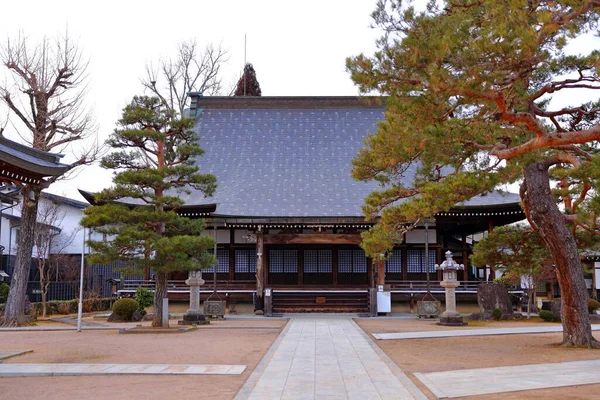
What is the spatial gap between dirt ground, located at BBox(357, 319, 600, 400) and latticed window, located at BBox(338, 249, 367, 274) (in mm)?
9055

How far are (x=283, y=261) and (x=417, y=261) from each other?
5.69m

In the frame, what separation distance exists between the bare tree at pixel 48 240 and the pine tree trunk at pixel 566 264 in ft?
60.8

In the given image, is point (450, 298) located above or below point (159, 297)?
below

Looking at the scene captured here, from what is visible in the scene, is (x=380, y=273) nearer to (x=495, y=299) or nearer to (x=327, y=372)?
(x=495, y=299)

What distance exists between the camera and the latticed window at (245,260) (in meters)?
24.6

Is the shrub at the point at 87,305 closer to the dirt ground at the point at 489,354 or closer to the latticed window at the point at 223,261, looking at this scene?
the latticed window at the point at 223,261

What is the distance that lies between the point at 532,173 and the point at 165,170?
9666 millimetres

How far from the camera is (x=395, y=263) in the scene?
24609mm

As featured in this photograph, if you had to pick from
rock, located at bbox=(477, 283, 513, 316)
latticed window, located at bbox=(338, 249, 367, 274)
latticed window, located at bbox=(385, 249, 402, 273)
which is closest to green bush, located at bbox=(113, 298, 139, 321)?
latticed window, located at bbox=(338, 249, 367, 274)

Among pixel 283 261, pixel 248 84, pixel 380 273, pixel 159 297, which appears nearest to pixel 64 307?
pixel 283 261

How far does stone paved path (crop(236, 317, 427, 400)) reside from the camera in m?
7.39

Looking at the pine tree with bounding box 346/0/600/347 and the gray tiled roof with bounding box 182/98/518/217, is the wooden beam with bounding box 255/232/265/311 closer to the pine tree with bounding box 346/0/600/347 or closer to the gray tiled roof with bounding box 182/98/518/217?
the gray tiled roof with bounding box 182/98/518/217

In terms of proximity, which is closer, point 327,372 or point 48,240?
point 327,372

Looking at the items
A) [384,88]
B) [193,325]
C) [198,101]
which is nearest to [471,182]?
[384,88]
